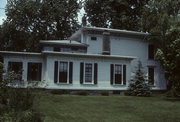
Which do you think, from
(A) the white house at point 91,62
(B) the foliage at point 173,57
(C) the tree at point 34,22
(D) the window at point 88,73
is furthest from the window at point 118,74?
(C) the tree at point 34,22

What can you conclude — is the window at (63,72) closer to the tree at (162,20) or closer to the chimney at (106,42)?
the chimney at (106,42)

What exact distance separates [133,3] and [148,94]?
78.5 feet

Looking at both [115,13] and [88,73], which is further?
[115,13]

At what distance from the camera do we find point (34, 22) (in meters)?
42.5

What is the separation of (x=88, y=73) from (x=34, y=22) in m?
22.4

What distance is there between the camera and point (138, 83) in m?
25.1

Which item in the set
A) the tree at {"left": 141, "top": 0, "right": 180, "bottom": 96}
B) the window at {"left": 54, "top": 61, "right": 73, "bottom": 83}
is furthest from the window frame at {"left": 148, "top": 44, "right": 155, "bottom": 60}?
the window at {"left": 54, "top": 61, "right": 73, "bottom": 83}

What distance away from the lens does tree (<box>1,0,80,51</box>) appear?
133 ft

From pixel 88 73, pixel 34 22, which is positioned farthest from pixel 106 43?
pixel 34 22

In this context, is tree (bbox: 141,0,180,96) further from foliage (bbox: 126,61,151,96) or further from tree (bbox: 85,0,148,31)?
tree (bbox: 85,0,148,31)

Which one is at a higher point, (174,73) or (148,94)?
(174,73)

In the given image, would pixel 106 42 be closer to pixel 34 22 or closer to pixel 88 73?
pixel 88 73

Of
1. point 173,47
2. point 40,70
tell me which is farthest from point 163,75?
point 40,70

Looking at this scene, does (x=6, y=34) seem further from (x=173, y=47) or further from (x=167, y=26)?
(x=173, y=47)
